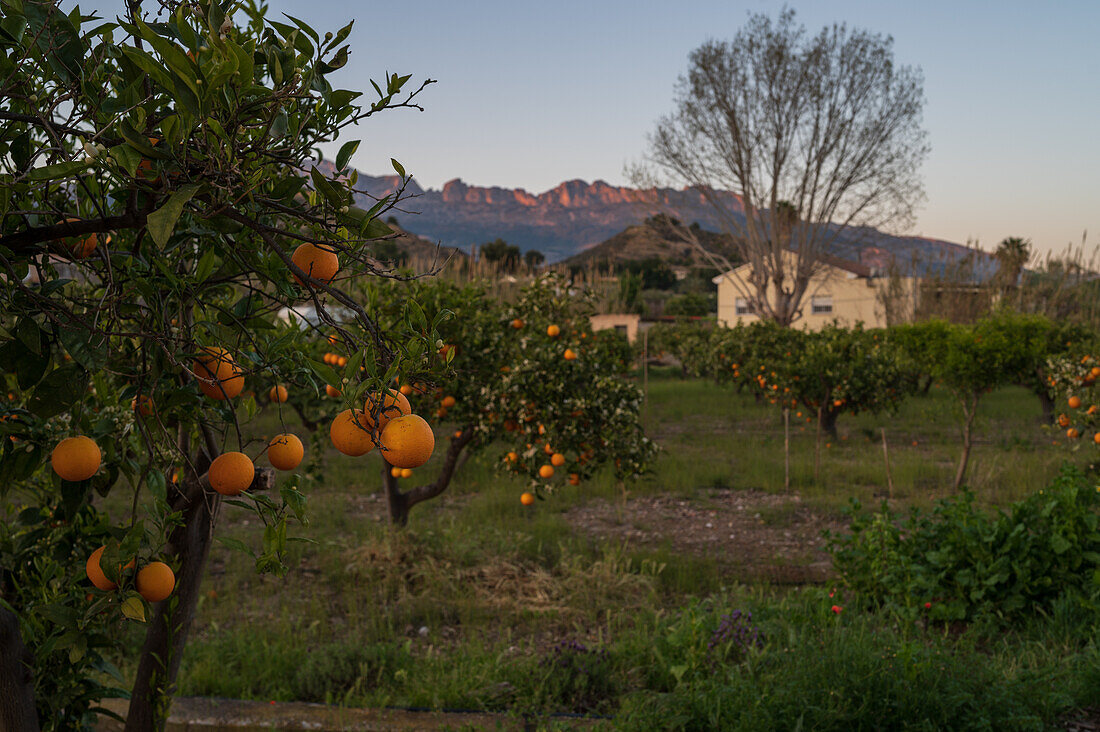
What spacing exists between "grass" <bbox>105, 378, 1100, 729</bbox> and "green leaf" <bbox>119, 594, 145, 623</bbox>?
192cm

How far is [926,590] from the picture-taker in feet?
12.9

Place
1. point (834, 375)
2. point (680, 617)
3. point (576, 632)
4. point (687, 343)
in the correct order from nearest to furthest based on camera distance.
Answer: point (680, 617) → point (576, 632) → point (834, 375) → point (687, 343)

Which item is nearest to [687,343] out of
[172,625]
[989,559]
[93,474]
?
[989,559]

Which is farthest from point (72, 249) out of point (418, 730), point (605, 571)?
point (605, 571)

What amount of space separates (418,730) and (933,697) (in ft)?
5.90

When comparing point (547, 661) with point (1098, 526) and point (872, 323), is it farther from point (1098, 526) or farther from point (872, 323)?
point (872, 323)

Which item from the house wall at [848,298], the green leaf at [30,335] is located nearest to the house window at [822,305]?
the house wall at [848,298]

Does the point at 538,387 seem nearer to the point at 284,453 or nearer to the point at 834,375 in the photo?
the point at 284,453

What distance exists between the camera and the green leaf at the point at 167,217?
755 mm

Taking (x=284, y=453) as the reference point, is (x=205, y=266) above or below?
above

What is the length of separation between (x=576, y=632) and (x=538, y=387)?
1.44m

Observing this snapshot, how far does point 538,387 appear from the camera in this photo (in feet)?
15.0

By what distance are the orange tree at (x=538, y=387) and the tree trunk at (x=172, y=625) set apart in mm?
2388

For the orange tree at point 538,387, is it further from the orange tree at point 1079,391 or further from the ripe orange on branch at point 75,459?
the orange tree at point 1079,391
